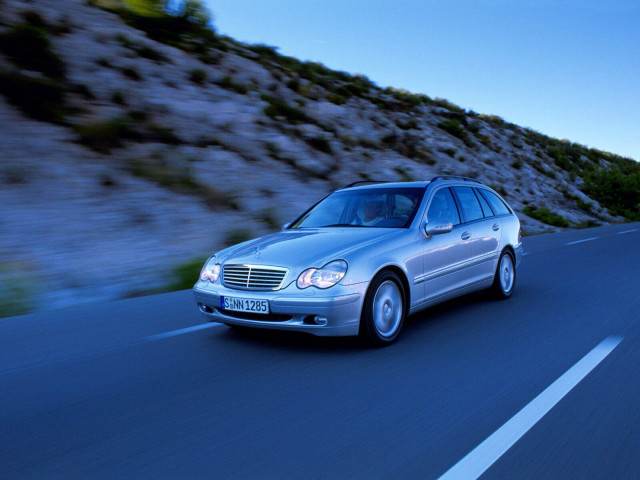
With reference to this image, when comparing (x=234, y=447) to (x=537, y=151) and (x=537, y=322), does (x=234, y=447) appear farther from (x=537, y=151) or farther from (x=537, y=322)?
(x=537, y=151)

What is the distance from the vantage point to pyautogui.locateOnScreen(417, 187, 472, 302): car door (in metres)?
6.13

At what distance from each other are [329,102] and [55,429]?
25636 mm

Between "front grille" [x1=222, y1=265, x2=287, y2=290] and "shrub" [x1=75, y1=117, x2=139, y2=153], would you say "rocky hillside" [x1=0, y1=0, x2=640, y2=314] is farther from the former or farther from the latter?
"front grille" [x1=222, y1=265, x2=287, y2=290]

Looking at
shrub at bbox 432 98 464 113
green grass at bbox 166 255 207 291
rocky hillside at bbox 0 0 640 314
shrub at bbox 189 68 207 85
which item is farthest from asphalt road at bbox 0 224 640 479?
shrub at bbox 432 98 464 113

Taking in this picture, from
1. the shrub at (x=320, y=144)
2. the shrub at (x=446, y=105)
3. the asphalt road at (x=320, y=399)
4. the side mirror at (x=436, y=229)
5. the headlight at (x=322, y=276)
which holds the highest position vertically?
the shrub at (x=446, y=105)

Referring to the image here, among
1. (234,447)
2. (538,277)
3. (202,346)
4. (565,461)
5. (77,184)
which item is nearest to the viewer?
(565,461)

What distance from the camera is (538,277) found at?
972 centimetres

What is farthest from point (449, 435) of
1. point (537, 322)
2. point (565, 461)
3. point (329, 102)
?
point (329, 102)

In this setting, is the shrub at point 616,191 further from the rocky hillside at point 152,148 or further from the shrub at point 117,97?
the shrub at point 117,97

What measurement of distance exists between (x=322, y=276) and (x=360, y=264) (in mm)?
341

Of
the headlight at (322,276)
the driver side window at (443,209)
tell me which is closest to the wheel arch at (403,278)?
the headlight at (322,276)

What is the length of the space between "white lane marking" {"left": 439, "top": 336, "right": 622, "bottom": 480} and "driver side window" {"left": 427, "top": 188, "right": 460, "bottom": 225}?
2.09m

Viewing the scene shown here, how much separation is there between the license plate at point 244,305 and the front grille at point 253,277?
126 millimetres

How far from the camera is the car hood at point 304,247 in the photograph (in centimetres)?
529
